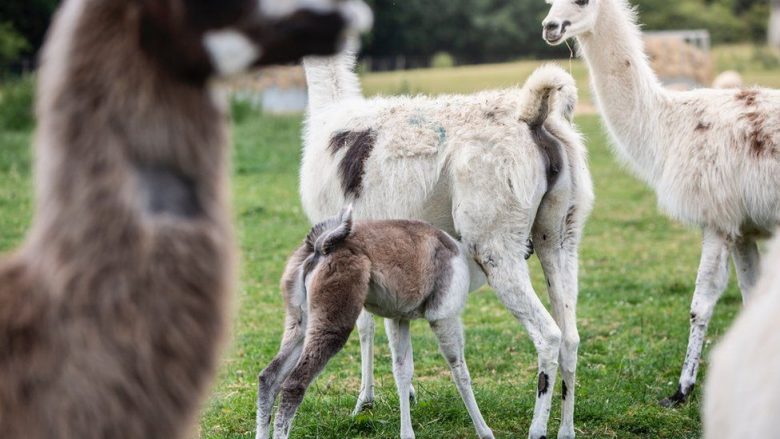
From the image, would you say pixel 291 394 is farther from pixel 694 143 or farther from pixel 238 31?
pixel 694 143

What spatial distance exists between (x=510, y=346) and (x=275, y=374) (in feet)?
9.49

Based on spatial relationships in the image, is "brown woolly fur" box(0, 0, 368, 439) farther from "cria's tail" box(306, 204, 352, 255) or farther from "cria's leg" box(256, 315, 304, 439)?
"cria's leg" box(256, 315, 304, 439)

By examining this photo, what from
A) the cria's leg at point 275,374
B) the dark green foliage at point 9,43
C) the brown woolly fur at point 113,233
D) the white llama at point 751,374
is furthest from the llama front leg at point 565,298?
the dark green foliage at point 9,43

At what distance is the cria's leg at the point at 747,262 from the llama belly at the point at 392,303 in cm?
284

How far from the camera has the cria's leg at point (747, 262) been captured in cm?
696

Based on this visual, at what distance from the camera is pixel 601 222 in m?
13.3

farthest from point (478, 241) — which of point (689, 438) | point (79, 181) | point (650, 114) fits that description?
point (79, 181)

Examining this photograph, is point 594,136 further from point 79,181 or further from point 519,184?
point 79,181

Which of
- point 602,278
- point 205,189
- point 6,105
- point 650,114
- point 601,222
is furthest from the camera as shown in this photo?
point 6,105

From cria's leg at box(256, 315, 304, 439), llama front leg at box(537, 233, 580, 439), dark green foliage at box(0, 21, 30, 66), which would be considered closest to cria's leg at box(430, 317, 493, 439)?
llama front leg at box(537, 233, 580, 439)

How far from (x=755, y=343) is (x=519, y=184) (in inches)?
121

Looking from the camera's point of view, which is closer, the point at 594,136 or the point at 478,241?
the point at 478,241

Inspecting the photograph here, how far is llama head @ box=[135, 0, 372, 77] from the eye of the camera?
2.30m

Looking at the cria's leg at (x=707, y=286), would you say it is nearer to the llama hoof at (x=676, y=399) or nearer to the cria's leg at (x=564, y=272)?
the llama hoof at (x=676, y=399)
